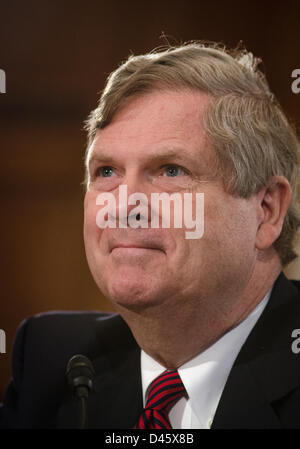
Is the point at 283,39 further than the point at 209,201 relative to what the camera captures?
Yes

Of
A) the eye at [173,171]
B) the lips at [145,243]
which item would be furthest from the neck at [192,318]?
the eye at [173,171]

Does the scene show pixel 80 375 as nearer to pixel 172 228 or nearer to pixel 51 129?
pixel 172 228

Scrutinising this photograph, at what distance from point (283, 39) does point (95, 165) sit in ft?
1.93

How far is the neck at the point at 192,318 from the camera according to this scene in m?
1.29

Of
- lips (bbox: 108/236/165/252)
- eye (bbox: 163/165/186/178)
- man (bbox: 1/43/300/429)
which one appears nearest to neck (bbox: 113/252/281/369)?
man (bbox: 1/43/300/429)

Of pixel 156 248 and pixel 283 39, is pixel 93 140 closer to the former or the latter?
pixel 156 248

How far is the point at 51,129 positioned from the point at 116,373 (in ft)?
2.25

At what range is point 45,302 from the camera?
4.99ft

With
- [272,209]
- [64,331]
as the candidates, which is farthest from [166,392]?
[272,209]

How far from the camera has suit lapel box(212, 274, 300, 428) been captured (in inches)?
49.5

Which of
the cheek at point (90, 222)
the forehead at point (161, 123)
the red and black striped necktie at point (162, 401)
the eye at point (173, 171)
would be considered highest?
the forehead at point (161, 123)

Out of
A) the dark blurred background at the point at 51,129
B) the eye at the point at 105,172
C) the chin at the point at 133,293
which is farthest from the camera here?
the dark blurred background at the point at 51,129

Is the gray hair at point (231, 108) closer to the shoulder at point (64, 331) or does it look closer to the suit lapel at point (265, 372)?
the suit lapel at point (265, 372)
